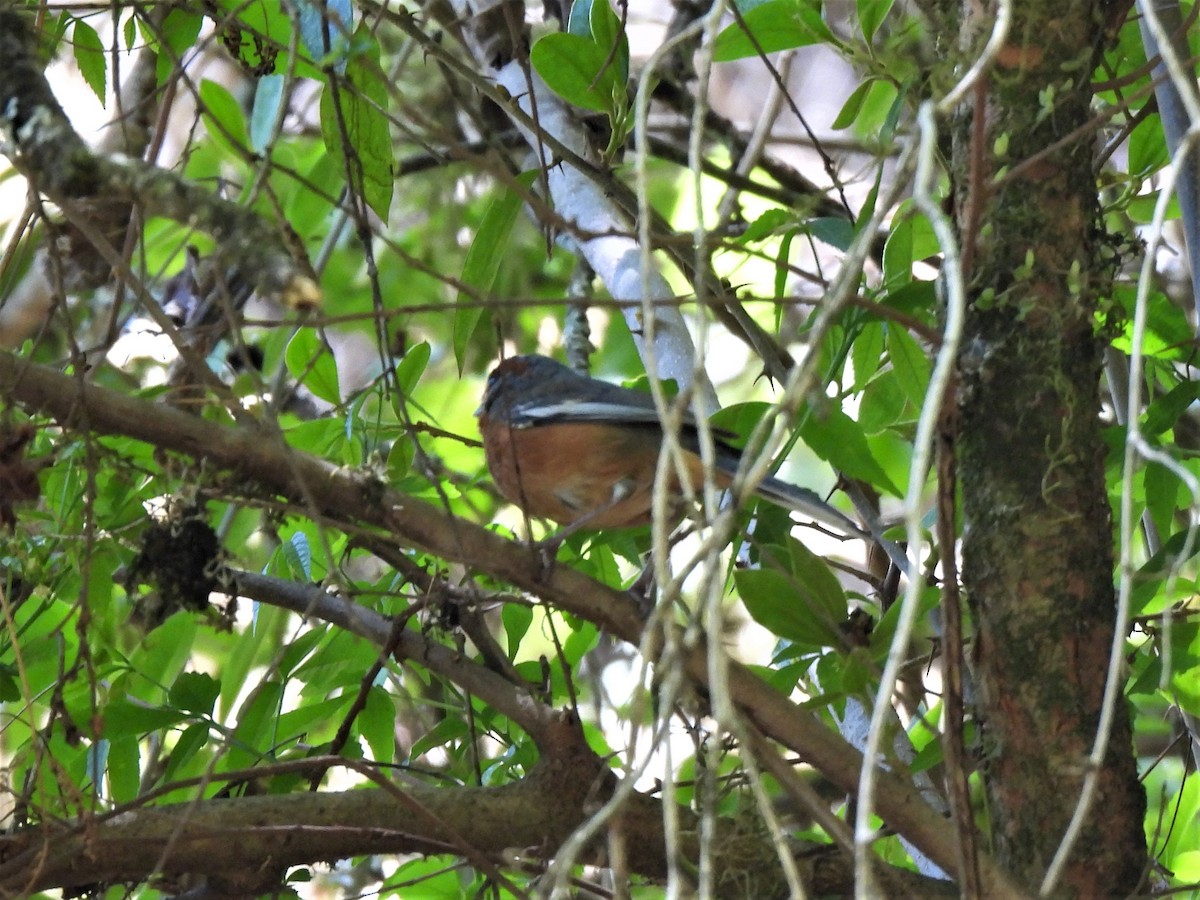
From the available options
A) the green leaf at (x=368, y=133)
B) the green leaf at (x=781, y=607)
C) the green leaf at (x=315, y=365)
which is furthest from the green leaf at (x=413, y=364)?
the green leaf at (x=781, y=607)

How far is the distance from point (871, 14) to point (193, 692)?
1.76 metres

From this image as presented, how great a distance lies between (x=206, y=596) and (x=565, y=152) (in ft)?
3.21

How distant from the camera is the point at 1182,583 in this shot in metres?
2.31

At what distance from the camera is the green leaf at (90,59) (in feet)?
8.13

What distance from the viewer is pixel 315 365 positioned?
8.50 ft

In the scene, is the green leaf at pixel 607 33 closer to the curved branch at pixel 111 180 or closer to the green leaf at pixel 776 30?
the green leaf at pixel 776 30

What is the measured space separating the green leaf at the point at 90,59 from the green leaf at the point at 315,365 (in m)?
0.59

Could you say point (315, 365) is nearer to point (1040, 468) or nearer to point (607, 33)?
point (607, 33)

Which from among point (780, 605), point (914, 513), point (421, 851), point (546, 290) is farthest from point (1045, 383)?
point (546, 290)

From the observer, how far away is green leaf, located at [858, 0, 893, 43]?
7.66 feet

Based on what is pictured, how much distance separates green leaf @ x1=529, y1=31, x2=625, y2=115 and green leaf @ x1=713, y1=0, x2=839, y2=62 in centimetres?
21

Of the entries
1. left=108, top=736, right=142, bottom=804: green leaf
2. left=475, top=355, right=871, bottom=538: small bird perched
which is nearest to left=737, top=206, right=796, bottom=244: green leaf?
left=475, top=355, right=871, bottom=538: small bird perched

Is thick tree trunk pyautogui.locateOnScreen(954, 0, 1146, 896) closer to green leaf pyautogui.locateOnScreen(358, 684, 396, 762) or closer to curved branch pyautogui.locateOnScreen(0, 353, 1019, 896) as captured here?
curved branch pyautogui.locateOnScreen(0, 353, 1019, 896)

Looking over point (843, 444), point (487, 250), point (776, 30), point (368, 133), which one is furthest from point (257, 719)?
point (776, 30)
